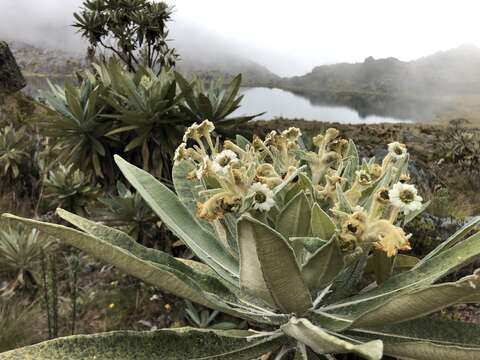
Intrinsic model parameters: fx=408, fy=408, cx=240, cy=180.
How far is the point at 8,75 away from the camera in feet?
41.0

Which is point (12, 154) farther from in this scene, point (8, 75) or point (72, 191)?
point (8, 75)

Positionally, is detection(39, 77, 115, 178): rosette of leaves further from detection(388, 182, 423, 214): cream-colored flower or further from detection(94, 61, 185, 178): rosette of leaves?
detection(388, 182, 423, 214): cream-colored flower

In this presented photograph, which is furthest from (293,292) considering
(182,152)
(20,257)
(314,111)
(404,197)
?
(314,111)

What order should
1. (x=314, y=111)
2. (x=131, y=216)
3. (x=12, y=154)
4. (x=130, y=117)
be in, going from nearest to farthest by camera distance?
(x=130, y=117) → (x=131, y=216) → (x=12, y=154) → (x=314, y=111)

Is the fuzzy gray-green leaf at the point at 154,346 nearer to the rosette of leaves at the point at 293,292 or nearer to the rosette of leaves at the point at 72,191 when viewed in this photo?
the rosette of leaves at the point at 293,292

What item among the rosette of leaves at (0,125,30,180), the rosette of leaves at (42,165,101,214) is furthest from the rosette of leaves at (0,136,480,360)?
the rosette of leaves at (0,125,30,180)

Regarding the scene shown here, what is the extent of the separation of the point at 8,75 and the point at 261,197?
14.0m

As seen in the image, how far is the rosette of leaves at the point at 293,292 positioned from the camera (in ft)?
2.67

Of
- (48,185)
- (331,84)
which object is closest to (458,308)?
(48,185)

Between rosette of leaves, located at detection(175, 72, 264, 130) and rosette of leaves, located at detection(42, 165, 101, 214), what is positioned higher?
rosette of leaves, located at detection(175, 72, 264, 130)

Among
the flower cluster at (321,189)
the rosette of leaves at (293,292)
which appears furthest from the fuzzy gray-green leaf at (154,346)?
the flower cluster at (321,189)

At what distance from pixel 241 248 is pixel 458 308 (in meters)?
3.64

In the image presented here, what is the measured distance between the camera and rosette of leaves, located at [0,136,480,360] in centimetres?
81

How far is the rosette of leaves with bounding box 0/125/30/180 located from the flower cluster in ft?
20.9
